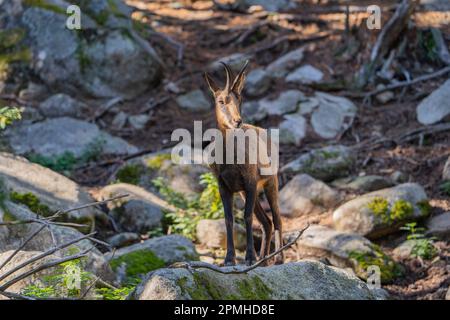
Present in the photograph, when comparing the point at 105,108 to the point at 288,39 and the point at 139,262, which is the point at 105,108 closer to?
the point at 288,39

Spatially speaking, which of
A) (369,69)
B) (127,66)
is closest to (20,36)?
(127,66)

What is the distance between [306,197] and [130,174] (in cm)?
315

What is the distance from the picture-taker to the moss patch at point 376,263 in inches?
380

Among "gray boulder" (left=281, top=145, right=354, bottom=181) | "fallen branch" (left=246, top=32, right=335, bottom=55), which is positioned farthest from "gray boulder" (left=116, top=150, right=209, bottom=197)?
"fallen branch" (left=246, top=32, right=335, bottom=55)

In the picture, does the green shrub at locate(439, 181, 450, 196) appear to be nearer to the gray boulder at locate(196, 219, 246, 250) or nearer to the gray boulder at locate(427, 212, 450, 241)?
the gray boulder at locate(427, 212, 450, 241)

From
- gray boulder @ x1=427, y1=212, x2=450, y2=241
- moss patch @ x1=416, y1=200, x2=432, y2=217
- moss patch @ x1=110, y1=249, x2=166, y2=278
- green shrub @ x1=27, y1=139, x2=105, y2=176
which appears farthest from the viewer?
green shrub @ x1=27, y1=139, x2=105, y2=176

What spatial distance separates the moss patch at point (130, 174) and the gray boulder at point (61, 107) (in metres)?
3.01

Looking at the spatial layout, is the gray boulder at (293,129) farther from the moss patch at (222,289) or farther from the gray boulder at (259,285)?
the moss patch at (222,289)

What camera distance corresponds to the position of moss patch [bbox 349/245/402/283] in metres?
9.66

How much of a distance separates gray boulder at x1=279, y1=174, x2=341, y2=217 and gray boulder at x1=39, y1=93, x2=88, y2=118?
18.3 feet

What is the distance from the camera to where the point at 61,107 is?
50.5 ft

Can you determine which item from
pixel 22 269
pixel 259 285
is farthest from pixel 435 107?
pixel 259 285
